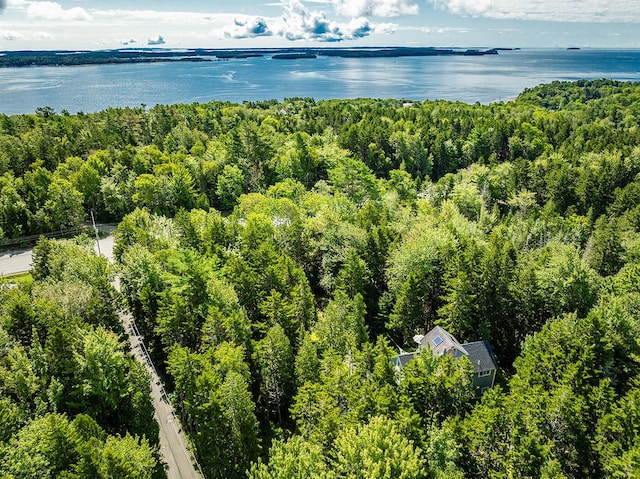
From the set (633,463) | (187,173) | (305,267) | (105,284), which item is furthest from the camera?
(187,173)

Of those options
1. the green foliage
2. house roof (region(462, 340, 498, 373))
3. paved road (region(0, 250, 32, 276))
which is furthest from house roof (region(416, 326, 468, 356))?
paved road (region(0, 250, 32, 276))

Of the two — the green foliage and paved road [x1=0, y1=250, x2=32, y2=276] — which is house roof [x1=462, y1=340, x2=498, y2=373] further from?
paved road [x1=0, y1=250, x2=32, y2=276]

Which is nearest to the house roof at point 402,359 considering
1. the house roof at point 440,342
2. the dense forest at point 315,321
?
the house roof at point 440,342

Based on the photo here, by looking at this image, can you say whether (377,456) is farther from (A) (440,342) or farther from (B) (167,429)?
(B) (167,429)

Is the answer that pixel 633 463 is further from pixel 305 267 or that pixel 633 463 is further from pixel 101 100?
pixel 101 100

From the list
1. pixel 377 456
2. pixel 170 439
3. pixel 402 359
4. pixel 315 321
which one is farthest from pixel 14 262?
pixel 377 456

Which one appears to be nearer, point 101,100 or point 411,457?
point 411,457

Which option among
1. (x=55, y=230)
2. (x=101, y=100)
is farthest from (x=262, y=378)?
(x=101, y=100)
